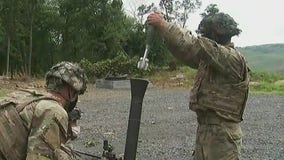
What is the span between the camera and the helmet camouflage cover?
4.67 metres

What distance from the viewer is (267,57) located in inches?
2800

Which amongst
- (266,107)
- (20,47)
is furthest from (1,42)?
(266,107)

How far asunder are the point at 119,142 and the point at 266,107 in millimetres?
9451

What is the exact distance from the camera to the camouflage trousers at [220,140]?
186 inches

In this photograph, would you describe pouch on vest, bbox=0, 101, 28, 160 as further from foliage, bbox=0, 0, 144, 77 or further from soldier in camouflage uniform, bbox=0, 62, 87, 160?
foliage, bbox=0, 0, 144, 77

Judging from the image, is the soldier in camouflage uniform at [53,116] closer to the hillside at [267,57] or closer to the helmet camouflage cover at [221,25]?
the helmet camouflage cover at [221,25]

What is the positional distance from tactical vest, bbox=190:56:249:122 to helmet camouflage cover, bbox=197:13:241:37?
272mm

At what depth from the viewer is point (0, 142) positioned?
3422 millimetres

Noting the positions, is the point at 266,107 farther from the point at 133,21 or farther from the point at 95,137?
the point at 133,21

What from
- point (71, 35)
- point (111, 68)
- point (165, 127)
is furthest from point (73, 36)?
point (165, 127)

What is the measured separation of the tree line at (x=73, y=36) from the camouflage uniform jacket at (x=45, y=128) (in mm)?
32927

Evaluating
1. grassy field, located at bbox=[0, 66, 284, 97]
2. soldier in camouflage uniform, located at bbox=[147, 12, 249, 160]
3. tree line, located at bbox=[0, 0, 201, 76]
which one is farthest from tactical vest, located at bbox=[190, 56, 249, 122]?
tree line, located at bbox=[0, 0, 201, 76]

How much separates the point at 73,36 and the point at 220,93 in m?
37.2

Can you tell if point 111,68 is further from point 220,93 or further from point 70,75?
point 70,75
